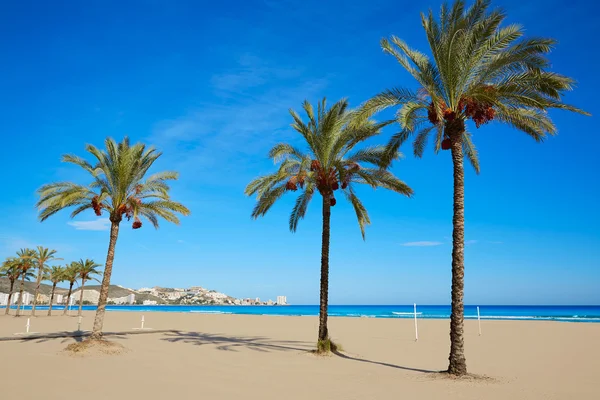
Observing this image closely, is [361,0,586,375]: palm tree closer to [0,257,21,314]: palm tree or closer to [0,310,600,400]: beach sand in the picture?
[0,310,600,400]: beach sand

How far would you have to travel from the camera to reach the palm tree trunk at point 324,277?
1845cm

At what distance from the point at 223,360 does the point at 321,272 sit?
5.73m

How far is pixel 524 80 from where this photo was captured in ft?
43.0

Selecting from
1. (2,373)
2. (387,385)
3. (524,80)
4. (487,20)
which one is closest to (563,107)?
(524,80)

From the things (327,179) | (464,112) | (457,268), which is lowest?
(457,268)

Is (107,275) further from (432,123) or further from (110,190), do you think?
(432,123)

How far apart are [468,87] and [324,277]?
396 inches

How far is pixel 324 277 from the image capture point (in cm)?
1914

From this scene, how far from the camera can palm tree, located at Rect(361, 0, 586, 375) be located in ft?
42.7

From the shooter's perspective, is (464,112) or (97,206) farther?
(97,206)

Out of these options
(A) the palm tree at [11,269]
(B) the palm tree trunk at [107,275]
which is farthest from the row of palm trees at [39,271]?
(B) the palm tree trunk at [107,275]

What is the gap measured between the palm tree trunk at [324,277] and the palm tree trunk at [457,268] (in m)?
6.42

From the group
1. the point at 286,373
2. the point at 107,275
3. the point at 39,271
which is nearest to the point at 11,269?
the point at 39,271

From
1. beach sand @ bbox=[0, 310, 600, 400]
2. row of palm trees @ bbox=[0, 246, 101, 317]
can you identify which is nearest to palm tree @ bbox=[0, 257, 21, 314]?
row of palm trees @ bbox=[0, 246, 101, 317]
